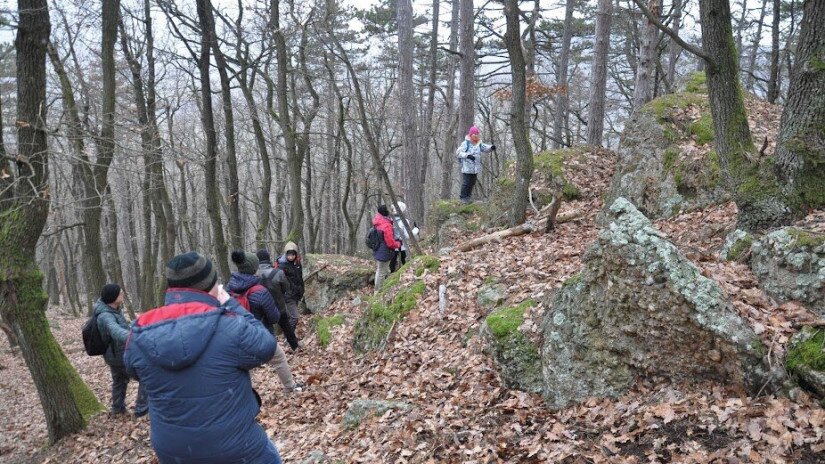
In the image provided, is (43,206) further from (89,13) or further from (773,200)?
(773,200)

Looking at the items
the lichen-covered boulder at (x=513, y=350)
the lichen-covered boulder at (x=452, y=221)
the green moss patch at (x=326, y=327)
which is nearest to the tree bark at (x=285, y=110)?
Result: the lichen-covered boulder at (x=452, y=221)

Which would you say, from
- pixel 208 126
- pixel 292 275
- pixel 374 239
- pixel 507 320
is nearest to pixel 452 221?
pixel 374 239

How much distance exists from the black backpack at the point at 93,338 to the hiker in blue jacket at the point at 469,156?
28.5ft

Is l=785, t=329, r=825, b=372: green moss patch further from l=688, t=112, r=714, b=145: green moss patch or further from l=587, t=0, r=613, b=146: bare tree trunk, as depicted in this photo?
l=587, t=0, r=613, b=146: bare tree trunk

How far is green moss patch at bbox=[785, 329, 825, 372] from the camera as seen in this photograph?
385 centimetres

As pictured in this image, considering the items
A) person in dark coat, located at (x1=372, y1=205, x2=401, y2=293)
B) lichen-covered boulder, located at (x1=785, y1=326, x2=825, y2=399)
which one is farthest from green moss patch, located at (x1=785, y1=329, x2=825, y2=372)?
person in dark coat, located at (x1=372, y1=205, x2=401, y2=293)

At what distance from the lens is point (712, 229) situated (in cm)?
699

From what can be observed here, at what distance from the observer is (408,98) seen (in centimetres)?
1361

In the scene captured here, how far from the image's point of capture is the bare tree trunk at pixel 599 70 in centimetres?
1252

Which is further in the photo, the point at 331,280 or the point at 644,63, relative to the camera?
the point at 331,280

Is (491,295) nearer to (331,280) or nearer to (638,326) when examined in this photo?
(638,326)

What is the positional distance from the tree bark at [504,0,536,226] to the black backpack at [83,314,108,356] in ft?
22.5

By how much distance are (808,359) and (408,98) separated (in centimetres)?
1104

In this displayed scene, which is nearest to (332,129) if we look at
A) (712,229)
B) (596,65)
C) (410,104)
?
(410,104)
